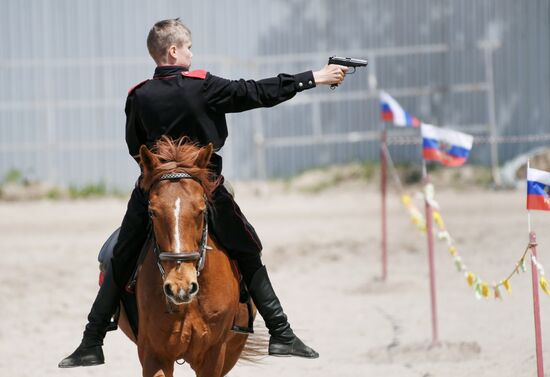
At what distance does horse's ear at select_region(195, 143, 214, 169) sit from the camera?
5551 mm

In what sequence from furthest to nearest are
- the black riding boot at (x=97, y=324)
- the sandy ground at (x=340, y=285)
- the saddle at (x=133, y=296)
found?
the sandy ground at (x=340, y=285) < the black riding boot at (x=97, y=324) < the saddle at (x=133, y=296)

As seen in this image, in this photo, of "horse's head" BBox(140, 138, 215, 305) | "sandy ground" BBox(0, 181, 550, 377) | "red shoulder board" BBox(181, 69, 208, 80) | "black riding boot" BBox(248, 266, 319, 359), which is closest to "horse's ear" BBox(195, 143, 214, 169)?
"horse's head" BBox(140, 138, 215, 305)

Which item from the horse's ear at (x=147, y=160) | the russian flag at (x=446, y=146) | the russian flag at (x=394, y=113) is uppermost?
the russian flag at (x=394, y=113)

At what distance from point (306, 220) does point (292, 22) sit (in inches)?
250

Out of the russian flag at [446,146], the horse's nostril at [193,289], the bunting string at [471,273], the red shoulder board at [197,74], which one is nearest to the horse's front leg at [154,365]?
the horse's nostril at [193,289]

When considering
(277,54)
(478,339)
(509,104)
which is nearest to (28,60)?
(277,54)

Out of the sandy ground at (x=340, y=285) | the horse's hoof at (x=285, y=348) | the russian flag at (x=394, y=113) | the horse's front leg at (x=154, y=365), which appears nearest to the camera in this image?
the horse's front leg at (x=154, y=365)

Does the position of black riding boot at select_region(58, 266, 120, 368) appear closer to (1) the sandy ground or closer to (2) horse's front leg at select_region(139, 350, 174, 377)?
(2) horse's front leg at select_region(139, 350, 174, 377)

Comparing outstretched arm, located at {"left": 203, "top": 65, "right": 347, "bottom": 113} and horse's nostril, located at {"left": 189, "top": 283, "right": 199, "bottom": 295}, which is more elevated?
outstretched arm, located at {"left": 203, "top": 65, "right": 347, "bottom": 113}

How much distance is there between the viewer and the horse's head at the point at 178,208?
5148 mm

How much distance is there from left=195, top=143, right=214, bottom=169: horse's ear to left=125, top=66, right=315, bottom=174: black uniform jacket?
0.32m

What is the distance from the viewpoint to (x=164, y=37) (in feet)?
19.4

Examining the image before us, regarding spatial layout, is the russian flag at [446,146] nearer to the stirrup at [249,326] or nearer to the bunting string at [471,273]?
the bunting string at [471,273]

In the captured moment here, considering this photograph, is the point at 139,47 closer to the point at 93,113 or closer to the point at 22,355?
the point at 93,113
